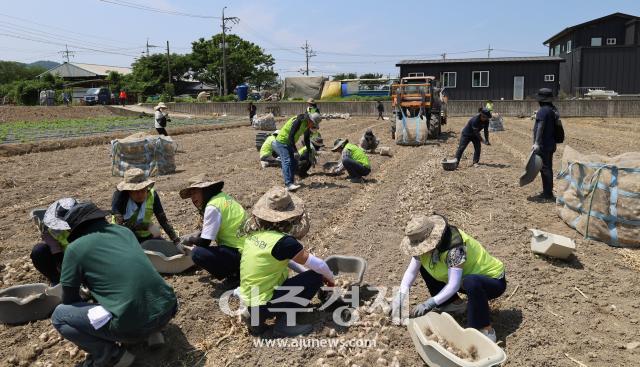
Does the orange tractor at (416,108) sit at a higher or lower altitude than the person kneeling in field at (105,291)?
higher

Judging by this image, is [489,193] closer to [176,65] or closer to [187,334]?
[187,334]

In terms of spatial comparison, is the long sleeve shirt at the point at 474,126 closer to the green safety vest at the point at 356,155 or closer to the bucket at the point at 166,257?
the green safety vest at the point at 356,155

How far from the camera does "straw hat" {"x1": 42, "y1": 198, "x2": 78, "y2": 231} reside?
321cm

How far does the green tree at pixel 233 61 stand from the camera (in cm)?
5052

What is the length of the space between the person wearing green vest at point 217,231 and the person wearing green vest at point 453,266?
5.01ft

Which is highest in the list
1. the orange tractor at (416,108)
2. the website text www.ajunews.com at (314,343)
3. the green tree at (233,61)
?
the green tree at (233,61)

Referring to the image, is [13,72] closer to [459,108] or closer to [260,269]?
[459,108]

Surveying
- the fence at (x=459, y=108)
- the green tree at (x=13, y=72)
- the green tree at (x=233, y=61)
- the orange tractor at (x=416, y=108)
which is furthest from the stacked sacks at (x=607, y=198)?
the green tree at (x=13, y=72)

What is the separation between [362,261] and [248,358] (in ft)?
4.76

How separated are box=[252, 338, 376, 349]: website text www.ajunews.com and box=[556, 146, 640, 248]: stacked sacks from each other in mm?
3182

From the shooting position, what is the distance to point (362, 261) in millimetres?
4523

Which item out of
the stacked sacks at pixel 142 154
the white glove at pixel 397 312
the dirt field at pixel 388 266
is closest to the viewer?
the dirt field at pixel 388 266

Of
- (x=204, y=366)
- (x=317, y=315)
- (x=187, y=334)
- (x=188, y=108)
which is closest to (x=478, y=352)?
(x=317, y=315)

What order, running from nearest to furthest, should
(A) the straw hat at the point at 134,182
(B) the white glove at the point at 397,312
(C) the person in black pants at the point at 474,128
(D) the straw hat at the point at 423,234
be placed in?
(D) the straw hat at the point at 423,234 < (B) the white glove at the point at 397,312 < (A) the straw hat at the point at 134,182 < (C) the person in black pants at the point at 474,128
